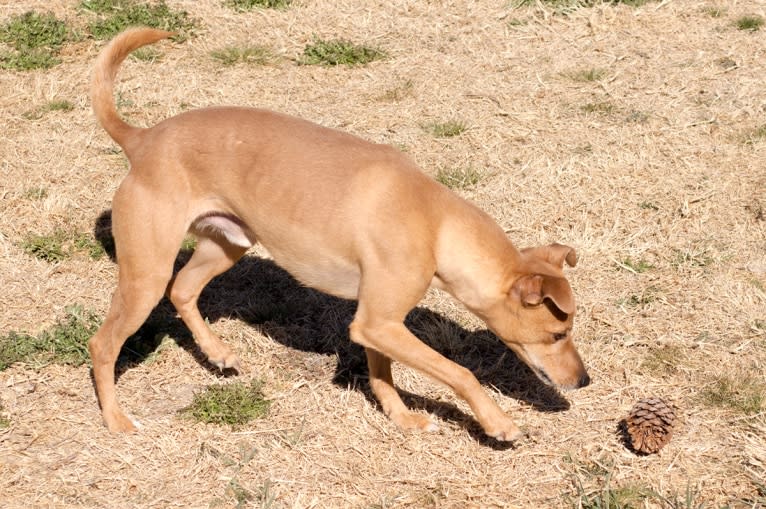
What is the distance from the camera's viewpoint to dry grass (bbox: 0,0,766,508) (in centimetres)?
518

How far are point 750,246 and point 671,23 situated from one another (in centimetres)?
411

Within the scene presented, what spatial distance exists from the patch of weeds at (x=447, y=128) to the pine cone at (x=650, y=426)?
150 inches

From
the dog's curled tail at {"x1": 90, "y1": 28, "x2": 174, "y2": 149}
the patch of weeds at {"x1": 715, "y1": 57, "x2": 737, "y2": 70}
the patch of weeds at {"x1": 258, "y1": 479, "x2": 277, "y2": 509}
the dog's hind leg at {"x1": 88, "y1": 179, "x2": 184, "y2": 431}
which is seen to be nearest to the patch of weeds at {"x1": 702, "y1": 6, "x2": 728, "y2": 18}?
Answer: the patch of weeds at {"x1": 715, "y1": 57, "x2": 737, "y2": 70}

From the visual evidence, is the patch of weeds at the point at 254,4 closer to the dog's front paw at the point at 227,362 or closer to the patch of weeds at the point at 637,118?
the patch of weeds at the point at 637,118

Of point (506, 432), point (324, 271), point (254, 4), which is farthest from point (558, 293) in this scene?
point (254, 4)

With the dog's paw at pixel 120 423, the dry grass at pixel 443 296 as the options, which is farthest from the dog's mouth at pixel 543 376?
the dog's paw at pixel 120 423

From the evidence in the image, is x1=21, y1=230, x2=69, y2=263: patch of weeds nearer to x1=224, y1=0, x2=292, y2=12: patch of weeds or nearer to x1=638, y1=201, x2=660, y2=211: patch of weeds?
x1=638, y1=201, x2=660, y2=211: patch of weeds

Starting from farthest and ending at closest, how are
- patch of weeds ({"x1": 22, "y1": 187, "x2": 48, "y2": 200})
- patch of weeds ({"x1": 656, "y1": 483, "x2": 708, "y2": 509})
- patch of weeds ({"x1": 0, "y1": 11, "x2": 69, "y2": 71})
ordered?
patch of weeds ({"x1": 0, "y1": 11, "x2": 69, "y2": 71}), patch of weeds ({"x1": 22, "y1": 187, "x2": 48, "y2": 200}), patch of weeds ({"x1": 656, "y1": 483, "x2": 708, "y2": 509})

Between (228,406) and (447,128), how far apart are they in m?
3.81

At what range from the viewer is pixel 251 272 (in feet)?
23.5

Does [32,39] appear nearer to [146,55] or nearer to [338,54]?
[146,55]

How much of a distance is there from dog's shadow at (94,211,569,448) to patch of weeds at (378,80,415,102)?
8.55 ft

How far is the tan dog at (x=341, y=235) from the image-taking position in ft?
17.0

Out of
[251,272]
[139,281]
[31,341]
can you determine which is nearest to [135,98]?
[251,272]
